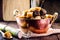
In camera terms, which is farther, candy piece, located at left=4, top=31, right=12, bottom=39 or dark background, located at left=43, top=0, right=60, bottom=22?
dark background, located at left=43, top=0, right=60, bottom=22

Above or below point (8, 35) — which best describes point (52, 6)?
above

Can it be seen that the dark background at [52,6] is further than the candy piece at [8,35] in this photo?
Yes

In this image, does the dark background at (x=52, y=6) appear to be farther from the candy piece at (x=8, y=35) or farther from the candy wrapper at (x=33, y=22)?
the candy piece at (x=8, y=35)

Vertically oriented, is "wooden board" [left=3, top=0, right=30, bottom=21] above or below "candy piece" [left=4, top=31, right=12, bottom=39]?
above

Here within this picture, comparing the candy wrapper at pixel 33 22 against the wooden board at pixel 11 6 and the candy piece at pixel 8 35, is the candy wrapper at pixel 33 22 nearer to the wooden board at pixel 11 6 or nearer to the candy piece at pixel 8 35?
the candy piece at pixel 8 35

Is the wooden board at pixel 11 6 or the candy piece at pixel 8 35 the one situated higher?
the wooden board at pixel 11 6

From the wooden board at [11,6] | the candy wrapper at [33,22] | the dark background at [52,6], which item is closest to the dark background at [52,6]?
the dark background at [52,6]

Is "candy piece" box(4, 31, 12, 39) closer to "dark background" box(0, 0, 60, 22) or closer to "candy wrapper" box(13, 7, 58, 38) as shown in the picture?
"candy wrapper" box(13, 7, 58, 38)

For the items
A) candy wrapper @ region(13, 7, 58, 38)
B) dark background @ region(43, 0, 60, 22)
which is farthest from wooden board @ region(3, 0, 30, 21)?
candy wrapper @ region(13, 7, 58, 38)

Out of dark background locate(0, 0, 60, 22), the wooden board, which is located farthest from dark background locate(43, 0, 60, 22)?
the wooden board

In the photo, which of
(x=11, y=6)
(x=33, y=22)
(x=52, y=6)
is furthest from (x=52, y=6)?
(x=33, y=22)

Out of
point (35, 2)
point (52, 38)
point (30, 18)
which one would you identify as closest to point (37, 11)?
point (30, 18)

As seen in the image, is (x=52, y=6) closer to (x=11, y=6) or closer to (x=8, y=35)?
(x=11, y=6)

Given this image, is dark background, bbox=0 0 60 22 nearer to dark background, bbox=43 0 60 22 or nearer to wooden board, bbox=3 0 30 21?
dark background, bbox=43 0 60 22
